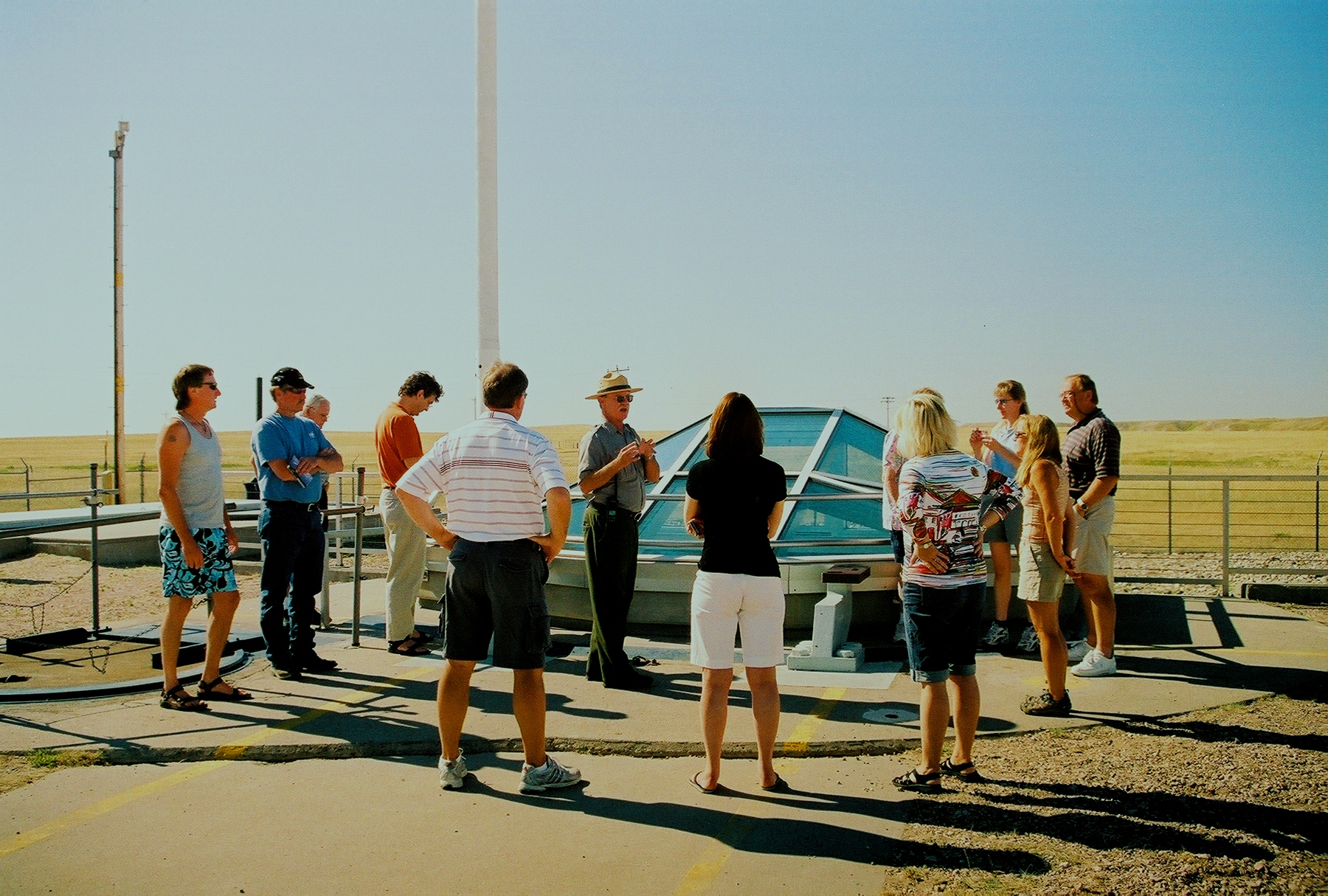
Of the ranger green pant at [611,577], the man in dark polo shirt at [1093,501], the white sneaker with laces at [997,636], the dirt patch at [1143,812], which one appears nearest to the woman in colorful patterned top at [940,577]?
the dirt patch at [1143,812]

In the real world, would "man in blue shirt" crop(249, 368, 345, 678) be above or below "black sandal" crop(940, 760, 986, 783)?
above

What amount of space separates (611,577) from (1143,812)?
331cm

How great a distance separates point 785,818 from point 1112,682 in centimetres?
331

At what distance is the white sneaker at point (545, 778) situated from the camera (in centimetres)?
455

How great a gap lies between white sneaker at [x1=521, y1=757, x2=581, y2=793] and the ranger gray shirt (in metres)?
2.14

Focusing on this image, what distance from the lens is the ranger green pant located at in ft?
→ 21.2

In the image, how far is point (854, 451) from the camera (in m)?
9.82

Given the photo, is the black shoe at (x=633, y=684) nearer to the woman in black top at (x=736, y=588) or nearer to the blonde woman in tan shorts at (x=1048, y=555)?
the woman in black top at (x=736, y=588)

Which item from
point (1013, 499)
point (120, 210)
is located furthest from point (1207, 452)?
point (1013, 499)

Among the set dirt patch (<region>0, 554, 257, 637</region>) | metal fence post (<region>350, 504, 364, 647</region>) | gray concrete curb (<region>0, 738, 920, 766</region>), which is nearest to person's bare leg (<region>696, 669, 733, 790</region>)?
gray concrete curb (<region>0, 738, 920, 766</region>)

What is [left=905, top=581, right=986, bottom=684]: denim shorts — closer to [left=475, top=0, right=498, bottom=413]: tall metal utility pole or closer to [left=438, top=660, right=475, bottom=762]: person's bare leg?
[left=438, top=660, right=475, bottom=762]: person's bare leg

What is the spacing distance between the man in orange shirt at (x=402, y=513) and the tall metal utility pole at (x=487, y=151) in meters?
4.42

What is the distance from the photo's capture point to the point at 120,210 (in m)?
24.2

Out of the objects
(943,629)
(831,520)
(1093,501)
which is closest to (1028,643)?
(1093,501)
